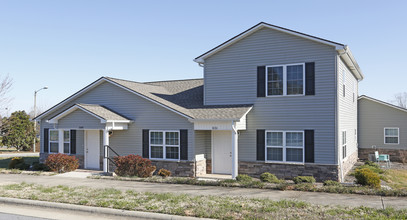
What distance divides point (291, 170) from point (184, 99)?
7.63 metres

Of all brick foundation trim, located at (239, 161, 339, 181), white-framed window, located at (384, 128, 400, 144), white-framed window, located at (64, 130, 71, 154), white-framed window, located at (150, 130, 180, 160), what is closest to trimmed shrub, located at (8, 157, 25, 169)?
white-framed window, located at (64, 130, 71, 154)

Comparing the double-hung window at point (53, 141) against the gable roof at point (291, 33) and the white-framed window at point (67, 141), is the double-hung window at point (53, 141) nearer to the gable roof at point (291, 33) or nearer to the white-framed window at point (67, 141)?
the white-framed window at point (67, 141)

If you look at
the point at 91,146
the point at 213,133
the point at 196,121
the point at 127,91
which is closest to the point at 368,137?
the point at 213,133

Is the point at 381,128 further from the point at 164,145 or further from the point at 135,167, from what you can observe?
the point at 135,167

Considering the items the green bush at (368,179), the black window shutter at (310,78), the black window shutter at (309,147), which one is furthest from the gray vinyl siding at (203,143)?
the green bush at (368,179)

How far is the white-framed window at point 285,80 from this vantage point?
1638cm

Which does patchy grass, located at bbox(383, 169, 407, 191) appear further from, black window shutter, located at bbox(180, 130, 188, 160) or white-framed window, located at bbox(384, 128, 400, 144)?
black window shutter, located at bbox(180, 130, 188, 160)

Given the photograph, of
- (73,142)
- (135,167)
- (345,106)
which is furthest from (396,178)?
(73,142)

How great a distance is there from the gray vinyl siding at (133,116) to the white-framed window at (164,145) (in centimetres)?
32

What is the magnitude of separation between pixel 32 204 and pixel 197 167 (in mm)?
8065

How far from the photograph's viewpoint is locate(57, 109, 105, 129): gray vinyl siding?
18.6 meters

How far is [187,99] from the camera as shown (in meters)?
20.6

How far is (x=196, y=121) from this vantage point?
16984 mm

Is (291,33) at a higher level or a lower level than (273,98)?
higher
